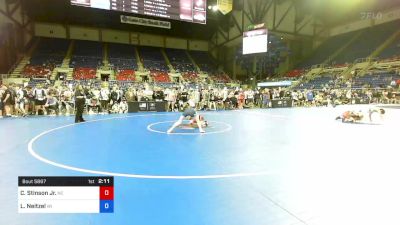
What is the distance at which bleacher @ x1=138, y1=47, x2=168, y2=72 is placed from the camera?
119 ft

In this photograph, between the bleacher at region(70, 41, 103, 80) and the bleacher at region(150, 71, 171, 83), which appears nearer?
the bleacher at region(70, 41, 103, 80)

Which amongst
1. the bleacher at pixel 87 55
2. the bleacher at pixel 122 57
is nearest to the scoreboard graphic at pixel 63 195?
the bleacher at pixel 87 55

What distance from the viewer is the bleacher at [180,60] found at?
124 ft

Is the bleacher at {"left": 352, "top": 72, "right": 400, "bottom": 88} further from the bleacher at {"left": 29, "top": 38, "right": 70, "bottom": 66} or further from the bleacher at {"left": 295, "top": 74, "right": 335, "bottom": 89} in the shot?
the bleacher at {"left": 29, "top": 38, "right": 70, "bottom": 66}

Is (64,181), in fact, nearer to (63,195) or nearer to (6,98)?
(63,195)

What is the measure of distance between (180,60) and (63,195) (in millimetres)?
38640

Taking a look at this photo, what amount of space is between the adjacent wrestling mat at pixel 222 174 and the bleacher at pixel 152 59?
2938 cm

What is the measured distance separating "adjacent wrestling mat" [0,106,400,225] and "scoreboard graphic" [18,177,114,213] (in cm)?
113

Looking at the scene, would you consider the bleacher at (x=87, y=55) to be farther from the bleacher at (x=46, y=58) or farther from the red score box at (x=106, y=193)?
the red score box at (x=106, y=193)

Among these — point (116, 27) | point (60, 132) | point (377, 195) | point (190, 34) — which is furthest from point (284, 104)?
point (116, 27)

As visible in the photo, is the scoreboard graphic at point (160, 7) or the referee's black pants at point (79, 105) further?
the scoreboard graphic at point (160, 7)

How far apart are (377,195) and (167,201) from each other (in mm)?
2575

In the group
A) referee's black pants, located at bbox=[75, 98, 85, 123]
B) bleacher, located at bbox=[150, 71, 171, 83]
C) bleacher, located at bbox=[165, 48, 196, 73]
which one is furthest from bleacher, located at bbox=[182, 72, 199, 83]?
referee's black pants, located at bbox=[75, 98, 85, 123]

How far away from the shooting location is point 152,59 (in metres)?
37.6
